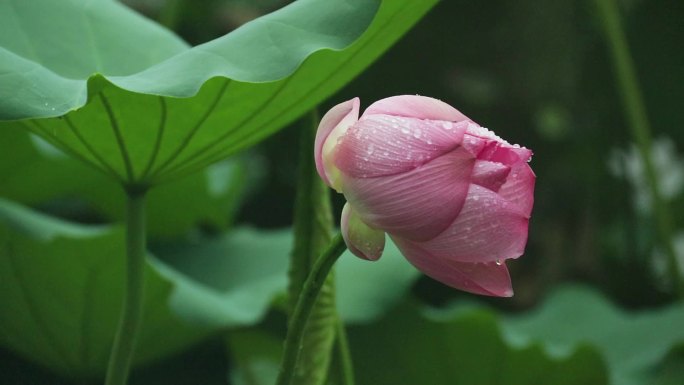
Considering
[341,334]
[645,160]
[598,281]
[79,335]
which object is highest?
[341,334]

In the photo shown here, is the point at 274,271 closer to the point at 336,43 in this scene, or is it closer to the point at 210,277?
the point at 210,277

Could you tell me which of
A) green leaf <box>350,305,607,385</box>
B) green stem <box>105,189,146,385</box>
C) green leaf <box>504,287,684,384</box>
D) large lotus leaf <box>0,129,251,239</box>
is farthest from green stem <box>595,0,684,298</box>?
green stem <box>105,189,146,385</box>

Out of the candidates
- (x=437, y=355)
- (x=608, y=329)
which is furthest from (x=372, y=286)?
(x=608, y=329)

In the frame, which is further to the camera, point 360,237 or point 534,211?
point 534,211

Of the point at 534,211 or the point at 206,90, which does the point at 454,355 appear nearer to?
the point at 206,90

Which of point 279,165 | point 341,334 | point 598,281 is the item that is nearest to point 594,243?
point 598,281

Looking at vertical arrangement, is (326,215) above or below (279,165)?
above

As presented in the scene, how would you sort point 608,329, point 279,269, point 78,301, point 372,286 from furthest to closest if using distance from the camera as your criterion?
point 608,329 → point 279,269 → point 372,286 → point 78,301

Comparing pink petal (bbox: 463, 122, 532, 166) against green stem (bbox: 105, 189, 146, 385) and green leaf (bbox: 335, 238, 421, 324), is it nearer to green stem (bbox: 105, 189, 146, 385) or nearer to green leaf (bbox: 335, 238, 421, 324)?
green stem (bbox: 105, 189, 146, 385)

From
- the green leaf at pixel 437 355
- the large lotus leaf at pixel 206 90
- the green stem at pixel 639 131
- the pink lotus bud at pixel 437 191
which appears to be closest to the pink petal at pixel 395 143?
the pink lotus bud at pixel 437 191
